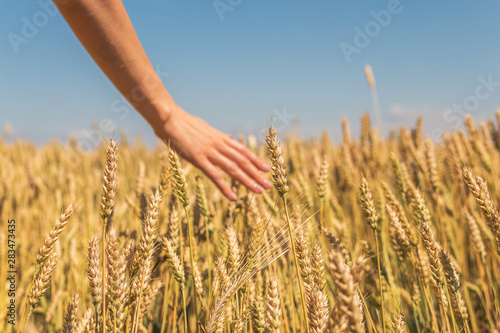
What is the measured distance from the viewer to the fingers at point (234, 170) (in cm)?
150

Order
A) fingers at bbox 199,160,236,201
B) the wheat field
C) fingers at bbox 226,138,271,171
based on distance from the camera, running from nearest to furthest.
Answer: the wheat field
fingers at bbox 199,160,236,201
fingers at bbox 226,138,271,171

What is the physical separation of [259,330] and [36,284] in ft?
1.75

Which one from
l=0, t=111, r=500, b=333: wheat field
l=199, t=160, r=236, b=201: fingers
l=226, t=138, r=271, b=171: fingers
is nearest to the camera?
l=0, t=111, r=500, b=333: wheat field

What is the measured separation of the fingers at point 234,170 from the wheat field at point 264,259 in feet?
0.22

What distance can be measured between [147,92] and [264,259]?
0.89 metres

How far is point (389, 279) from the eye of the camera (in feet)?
3.67

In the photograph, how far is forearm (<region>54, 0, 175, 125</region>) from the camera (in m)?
1.04

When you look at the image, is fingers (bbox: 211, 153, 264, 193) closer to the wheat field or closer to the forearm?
the wheat field

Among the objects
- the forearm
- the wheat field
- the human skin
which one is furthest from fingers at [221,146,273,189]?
the forearm

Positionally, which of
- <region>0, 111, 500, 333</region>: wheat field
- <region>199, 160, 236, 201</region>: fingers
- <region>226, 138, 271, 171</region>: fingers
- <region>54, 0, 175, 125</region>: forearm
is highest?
<region>54, 0, 175, 125</region>: forearm

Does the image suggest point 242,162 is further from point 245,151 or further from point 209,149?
point 209,149

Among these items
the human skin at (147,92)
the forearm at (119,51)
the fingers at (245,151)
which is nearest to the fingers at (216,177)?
the human skin at (147,92)

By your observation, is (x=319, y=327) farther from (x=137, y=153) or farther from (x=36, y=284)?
(x=137, y=153)

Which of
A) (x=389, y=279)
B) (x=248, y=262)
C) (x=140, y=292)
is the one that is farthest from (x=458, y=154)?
(x=140, y=292)
